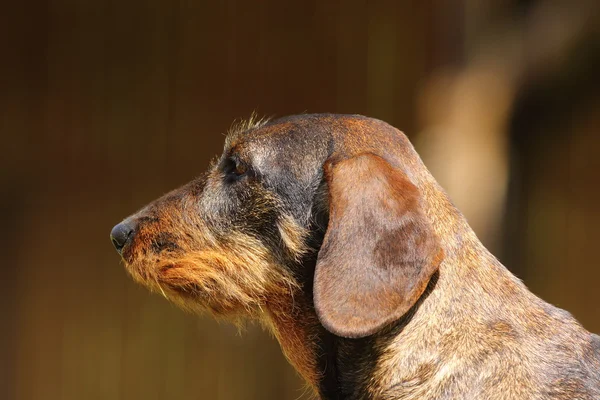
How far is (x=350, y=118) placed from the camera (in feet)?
14.3

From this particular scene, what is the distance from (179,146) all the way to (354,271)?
5.56 meters

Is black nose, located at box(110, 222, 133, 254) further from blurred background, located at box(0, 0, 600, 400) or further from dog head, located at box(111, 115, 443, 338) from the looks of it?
blurred background, located at box(0, 0, 600, 400)

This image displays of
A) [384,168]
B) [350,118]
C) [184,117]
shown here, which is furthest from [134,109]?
[384,168]

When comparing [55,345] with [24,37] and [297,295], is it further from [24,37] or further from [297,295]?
[297,295]

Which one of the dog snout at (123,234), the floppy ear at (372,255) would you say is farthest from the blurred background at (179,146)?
the floppy ear at (372,255)

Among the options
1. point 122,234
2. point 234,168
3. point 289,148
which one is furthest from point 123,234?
point 289,148

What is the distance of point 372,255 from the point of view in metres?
3.63

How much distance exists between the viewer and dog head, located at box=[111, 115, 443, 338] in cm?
360

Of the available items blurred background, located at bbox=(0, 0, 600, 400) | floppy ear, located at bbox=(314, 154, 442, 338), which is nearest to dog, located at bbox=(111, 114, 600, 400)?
floppy ear, located at bbox=(314, 154, 442, 338)

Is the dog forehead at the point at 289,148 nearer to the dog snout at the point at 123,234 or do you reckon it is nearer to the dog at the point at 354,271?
the dog at the point at 354,271

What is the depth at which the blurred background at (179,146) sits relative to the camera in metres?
8.66

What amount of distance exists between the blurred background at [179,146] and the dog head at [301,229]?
166 inches

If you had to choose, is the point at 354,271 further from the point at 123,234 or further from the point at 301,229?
the point at 123,234

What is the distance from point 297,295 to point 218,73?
16.7 ft
